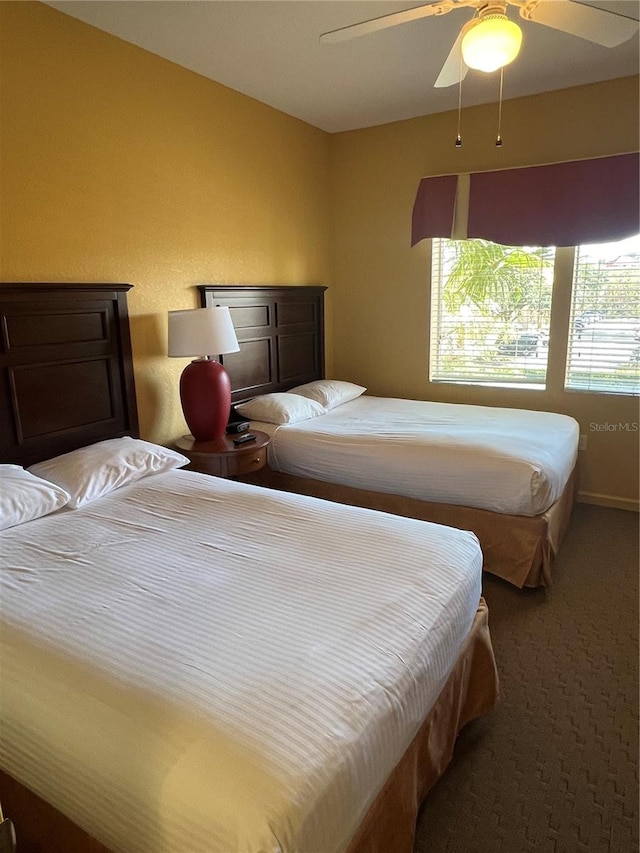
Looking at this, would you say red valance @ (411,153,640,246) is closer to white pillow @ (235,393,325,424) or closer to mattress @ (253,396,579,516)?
mattress @ (253,396,579,516)

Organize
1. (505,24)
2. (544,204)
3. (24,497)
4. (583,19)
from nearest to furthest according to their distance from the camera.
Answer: (505,24) → (583,19) → (24,497) → (544,204)

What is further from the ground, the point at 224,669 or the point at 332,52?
the point at 332,52

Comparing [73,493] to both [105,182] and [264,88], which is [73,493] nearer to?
[105,182]

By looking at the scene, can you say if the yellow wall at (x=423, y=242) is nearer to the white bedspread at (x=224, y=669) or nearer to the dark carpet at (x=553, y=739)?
the dark carpet at (x=553, y=739)

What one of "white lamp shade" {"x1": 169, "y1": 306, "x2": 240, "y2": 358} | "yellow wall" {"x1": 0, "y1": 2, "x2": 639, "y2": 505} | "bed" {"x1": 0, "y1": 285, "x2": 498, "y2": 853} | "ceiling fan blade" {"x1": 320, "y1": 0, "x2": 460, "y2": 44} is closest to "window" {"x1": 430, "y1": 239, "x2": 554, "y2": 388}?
"yellow wall" {"x1": 0, "y1": 2, "x2": 639, "y2": 505}

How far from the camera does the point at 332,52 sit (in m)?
2.74

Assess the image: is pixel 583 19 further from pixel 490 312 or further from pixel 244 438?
pixel 244 438

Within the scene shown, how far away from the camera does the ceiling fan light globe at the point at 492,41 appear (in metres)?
1.69

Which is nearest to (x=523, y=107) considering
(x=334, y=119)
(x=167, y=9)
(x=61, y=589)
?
(x=334, y=119)

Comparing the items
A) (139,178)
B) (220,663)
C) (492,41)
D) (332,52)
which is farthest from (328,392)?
(220,663)

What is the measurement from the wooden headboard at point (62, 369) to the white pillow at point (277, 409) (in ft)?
2.62

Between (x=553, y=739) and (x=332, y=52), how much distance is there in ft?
10.7

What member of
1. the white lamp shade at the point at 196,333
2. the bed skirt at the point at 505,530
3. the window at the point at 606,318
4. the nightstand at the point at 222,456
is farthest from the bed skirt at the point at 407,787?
the window at the point at 606,318

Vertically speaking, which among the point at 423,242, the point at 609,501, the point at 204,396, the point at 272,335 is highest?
the point at 423,242
